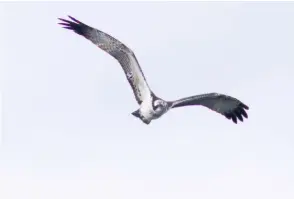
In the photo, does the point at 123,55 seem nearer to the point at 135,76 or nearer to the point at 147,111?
the point at 135,76

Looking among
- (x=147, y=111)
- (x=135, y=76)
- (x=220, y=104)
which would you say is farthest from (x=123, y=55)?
(x=220, y=104)

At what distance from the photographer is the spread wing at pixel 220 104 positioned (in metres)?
22.9

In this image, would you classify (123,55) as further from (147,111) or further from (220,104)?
(220,104)

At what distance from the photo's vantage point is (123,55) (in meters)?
22.5

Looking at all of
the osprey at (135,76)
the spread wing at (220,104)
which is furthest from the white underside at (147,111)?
the spread wing at (220,104)

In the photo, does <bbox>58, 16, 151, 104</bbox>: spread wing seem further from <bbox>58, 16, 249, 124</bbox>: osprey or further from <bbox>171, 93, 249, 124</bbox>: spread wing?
<bbox>171, 93, 249, 124</bbox>: spread wing

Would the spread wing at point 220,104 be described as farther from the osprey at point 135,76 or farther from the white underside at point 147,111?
the white underside at point 147,111

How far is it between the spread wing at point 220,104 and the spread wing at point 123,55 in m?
0.87

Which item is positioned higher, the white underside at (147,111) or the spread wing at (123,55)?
the spread wing at (123,55)

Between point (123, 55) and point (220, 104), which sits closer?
point (123, 55)

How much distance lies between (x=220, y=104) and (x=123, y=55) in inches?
147

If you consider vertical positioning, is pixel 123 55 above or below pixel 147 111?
above

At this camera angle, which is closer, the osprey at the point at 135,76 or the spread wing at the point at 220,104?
the osprey at the point at 135,76

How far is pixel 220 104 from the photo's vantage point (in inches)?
983
